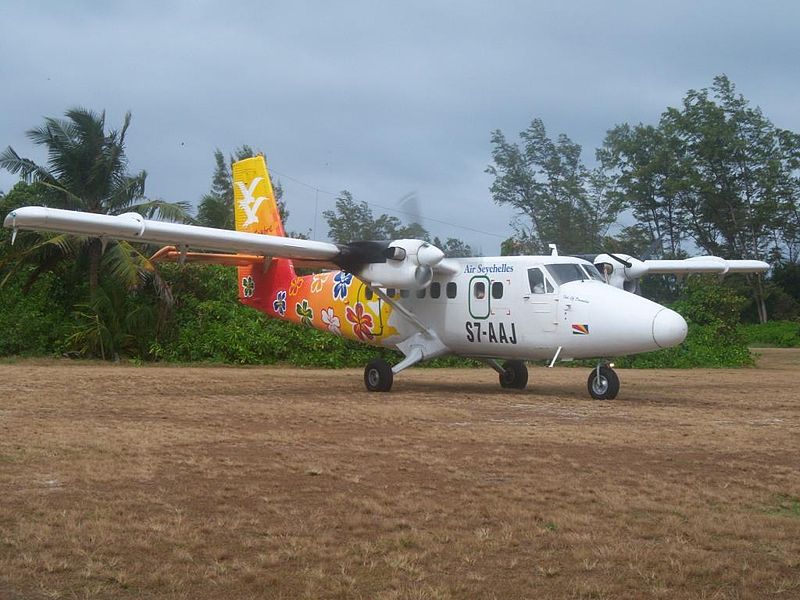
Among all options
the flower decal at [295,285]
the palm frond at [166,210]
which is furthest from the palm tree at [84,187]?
the flower decal at [295,285]

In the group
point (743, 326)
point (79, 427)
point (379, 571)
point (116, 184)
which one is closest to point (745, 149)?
point (743, 326)

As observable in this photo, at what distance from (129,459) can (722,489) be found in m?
4.55

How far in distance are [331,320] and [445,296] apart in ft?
9.32

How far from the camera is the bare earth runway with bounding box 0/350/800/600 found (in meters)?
4.14

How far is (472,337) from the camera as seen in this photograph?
1556cm

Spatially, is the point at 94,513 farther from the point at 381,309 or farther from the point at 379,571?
the point at 381,309

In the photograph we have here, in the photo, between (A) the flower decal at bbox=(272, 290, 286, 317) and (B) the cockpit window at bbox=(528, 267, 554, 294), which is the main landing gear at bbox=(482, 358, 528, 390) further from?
(A) the flower decal at bbox=(272, 290, 286, 317)

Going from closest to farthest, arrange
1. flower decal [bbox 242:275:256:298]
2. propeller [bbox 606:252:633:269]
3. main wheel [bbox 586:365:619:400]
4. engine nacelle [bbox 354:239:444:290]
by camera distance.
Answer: main wheel [bbox 586:365:619:400]
engine nacelle [bbox 354:239:444:290]
propeller [bbox 606:252:633:269]
flower decal [bbox 242:275:256:298]

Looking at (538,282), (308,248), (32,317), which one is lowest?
(32,317)

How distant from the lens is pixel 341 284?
1748 centimetres

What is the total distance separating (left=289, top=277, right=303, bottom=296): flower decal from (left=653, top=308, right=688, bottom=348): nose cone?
801 cm

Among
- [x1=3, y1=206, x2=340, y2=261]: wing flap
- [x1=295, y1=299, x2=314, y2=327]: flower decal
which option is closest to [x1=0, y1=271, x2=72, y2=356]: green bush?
[x1=295, y1=299, x2=314, y2=327]: flower decal

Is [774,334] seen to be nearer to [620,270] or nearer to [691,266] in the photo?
[691,266]

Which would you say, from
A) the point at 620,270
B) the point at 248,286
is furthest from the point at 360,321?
the point at 620,270
